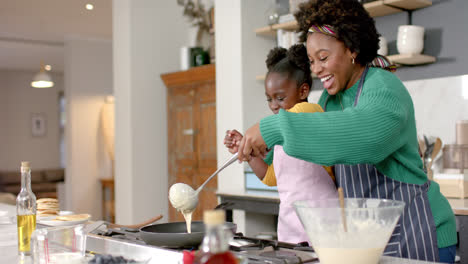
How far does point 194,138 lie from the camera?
508cm

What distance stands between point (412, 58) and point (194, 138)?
7.95ft

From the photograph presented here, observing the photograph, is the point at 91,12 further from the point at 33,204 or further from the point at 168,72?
the point at 33,204

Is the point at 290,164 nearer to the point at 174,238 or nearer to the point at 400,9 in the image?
the point at 174,238

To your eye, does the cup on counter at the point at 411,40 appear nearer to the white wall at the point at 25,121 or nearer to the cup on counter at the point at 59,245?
the cup on counter at the point at 59,245

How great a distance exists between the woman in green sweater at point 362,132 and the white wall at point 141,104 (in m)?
3.88

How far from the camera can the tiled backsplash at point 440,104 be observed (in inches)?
128

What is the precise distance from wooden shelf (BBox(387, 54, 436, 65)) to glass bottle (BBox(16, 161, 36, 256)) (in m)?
2.43

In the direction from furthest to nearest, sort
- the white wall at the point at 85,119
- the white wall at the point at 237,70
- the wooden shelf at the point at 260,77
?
the white wall at the point at 85,119 → the white wall at the point at 237,70 → the wooden shelf at the point at 260,77

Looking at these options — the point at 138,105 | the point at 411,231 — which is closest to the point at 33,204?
the point at 411,231

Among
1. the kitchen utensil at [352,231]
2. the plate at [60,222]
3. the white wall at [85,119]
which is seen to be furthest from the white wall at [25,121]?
the kitchen utensil at [352,231]

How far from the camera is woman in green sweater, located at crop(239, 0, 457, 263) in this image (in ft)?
4.17

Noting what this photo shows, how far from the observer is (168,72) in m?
5.57

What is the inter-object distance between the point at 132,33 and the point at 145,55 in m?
0.26

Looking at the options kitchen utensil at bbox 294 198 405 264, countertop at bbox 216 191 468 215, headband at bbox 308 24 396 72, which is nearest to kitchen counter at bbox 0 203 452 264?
kitchen utensil at bbox 294 198 405 264
